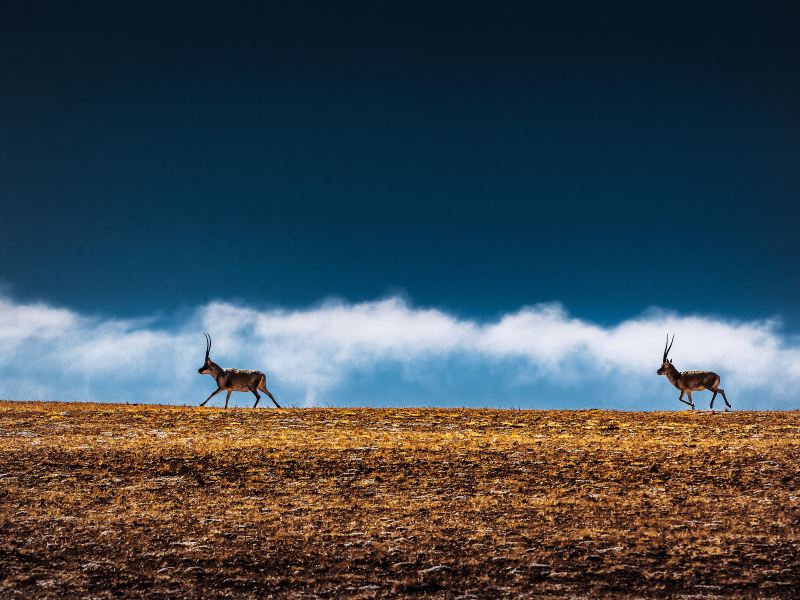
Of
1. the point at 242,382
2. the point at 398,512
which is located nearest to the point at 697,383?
the point at 242,382

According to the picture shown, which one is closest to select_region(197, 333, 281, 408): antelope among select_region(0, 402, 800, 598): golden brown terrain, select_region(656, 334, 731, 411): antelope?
select_region(0, 402, 800, 598): golden brown terrain

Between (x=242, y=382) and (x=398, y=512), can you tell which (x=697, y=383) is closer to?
(x=242, y=382)

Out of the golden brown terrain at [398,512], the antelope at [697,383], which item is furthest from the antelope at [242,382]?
the antelope at [697,383]

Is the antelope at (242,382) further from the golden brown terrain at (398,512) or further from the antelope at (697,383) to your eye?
the antelope at (697,383)

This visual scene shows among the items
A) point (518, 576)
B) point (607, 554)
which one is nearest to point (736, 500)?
point (607, 554)

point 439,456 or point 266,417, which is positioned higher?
point 266,417

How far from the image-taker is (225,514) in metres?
13.3

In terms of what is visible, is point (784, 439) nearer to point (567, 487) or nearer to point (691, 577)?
point (567, 487)

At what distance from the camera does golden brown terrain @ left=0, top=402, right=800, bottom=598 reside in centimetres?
1002

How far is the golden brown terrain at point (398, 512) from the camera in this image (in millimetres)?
10023

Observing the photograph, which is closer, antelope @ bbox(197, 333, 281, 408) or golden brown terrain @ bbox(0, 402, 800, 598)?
golden brown terrain @ bbox(0, 402, 800, 598)

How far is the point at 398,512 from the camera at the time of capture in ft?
43.3

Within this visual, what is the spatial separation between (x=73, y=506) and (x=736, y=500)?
1201 cm

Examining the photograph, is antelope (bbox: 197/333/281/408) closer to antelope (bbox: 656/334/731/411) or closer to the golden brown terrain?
the golden brown terrain
